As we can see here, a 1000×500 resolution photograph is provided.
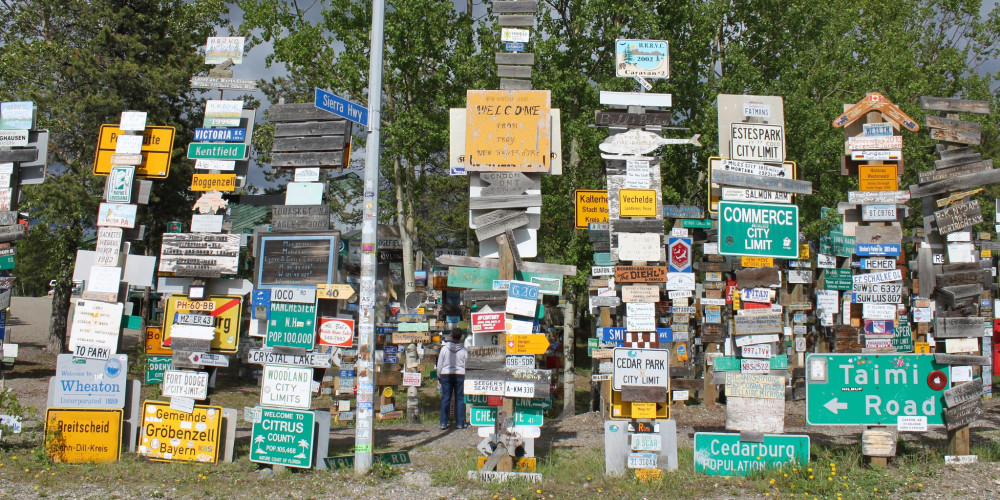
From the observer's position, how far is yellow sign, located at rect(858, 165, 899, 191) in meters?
9.84

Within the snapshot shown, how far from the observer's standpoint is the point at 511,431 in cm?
900

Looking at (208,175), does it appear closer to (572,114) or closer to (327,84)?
(327,84)

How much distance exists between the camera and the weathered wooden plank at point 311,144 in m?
10.2

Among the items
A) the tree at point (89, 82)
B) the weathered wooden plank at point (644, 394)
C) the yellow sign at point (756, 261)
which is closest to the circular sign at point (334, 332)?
the weathered wooden plank at point (644, 394)

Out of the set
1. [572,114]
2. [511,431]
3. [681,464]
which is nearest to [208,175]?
[511,431]

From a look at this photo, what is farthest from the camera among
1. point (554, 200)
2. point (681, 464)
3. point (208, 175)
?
point (554, 200)

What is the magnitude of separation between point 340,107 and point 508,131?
2.12 m

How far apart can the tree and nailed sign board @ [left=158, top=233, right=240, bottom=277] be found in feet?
27.4

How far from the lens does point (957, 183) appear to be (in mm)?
9703

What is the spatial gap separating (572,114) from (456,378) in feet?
30.4

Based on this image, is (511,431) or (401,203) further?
(401,203)

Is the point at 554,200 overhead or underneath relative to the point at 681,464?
overhead

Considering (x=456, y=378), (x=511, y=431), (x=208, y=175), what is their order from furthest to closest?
(x=456, y=378)
(x=208, y=175)
(x=511, y=431)

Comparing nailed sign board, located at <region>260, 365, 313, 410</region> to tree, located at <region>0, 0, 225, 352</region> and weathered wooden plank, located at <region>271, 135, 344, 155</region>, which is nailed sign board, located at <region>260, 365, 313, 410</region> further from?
tree, located at <region>0, 0, 225, 352</region>
